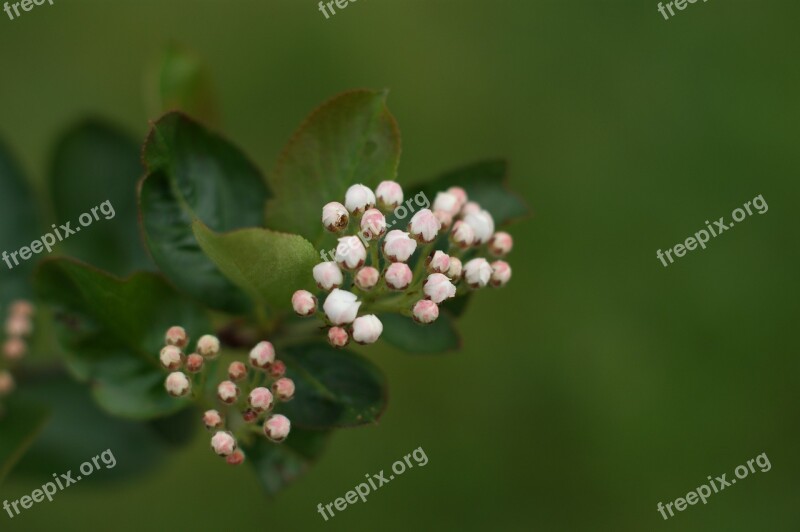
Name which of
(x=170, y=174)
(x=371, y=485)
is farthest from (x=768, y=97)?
(x=170, y=174)

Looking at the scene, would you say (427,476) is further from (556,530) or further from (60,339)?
(60,339)

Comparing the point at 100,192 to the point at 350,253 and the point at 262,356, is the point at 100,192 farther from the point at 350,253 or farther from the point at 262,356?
the point at 350,253

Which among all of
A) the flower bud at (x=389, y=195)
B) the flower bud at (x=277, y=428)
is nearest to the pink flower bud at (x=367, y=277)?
the flower bud at (x=389, y=195)

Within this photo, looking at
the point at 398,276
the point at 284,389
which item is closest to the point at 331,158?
the point at 398,276

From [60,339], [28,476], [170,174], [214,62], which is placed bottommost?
[28,476]

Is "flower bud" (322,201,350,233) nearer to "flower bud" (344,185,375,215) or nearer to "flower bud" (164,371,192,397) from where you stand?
"flower bud" (344,185,375,215)

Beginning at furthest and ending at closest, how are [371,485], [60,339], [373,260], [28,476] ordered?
[371,485] < [28,476] < [60,339] < [373,260]
